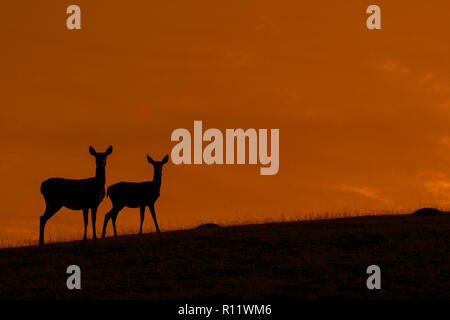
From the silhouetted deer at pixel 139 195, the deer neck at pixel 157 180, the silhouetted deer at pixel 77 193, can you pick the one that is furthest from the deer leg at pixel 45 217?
the deer neck at pixel 157 180

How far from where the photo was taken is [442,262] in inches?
1128

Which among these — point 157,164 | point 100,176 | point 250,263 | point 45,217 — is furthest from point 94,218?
point 250,263

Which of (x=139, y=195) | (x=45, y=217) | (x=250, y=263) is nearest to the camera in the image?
(x=250, y=263)

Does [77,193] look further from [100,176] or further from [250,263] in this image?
[250,263]

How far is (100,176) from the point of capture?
34250 mm

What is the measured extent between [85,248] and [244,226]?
22.8 ft

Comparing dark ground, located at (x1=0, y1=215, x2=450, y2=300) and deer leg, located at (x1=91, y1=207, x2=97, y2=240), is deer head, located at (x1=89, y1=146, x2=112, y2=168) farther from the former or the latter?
dark ground, located at (x1=0, y1=215, x2=450, y2=300)

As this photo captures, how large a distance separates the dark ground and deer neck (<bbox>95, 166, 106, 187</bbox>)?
2.10 metres

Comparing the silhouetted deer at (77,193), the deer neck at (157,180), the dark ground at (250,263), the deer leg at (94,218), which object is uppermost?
the deer neck at (157,180)

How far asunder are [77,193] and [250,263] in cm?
878

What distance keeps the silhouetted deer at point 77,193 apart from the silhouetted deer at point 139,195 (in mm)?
2177

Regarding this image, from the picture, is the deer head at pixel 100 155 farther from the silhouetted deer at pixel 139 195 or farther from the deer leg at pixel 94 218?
the silhouetted deer at pixel 139 195

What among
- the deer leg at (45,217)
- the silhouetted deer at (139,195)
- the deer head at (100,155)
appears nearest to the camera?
the deer head at (100,155)

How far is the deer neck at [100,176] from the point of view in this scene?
3416 centimetres
